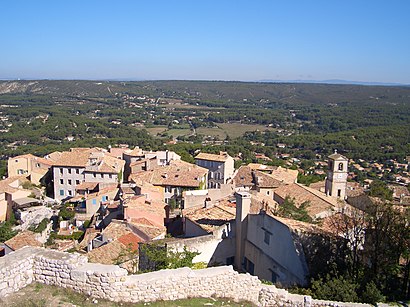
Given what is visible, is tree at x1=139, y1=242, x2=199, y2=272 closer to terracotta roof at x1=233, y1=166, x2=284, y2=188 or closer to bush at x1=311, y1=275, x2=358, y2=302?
bush at x1=311, y1=275, x2=358, y2=302

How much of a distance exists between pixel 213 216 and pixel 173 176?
19797 mm

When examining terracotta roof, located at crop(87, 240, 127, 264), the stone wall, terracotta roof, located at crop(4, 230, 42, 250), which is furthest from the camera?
terracotta roof, located at crop(4, 230, 42, 250)

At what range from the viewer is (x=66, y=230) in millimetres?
33969

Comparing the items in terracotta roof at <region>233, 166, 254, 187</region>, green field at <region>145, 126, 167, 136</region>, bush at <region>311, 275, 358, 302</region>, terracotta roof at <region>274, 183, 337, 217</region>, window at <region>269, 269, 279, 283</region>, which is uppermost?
bush at <region>311, 275, 358, 302</region>

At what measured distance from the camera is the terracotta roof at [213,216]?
19906 mm

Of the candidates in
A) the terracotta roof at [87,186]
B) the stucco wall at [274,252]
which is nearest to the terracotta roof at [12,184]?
the terracotta roof at [87,186]

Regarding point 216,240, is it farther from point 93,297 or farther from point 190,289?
point 93,297

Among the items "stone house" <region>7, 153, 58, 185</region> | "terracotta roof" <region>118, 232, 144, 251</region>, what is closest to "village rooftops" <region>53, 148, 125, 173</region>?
"stone house" <region>7, 153, 58, 185</region>

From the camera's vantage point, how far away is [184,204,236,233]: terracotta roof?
1991cm

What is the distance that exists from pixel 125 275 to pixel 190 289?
173 cm

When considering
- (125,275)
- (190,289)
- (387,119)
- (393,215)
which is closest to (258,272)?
(393,215)

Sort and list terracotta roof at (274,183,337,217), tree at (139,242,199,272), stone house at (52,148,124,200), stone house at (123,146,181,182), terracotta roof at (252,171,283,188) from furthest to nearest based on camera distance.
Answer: stone house at (123,146,181,182) < stone house at (52,148,124,200) < terracotta roof at (252,171,283,188) < terracotta roof at (274,183,337,217) < tree at (139,242,199,272)

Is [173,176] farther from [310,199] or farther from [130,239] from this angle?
[130,239]

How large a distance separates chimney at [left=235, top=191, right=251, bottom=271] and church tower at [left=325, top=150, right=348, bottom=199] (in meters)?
20.2
